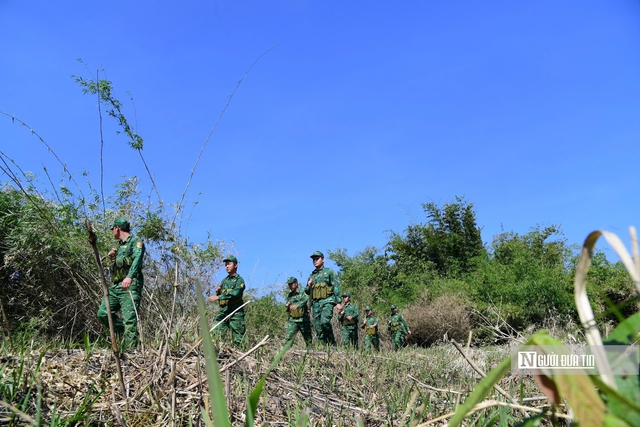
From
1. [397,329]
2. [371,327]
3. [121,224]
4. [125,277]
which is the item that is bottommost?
[397,329]

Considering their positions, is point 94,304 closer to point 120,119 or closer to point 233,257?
point 233,257

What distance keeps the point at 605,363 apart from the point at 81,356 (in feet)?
11.4

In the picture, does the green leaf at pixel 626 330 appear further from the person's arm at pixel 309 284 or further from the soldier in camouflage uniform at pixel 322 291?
the person's arm at pixel 309 284

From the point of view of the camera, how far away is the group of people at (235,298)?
20.5 feet

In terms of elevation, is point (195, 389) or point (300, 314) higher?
point (300, 314)

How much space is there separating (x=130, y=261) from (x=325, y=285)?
15.5ft

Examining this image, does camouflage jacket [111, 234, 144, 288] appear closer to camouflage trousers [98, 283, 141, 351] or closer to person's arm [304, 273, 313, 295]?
camouflage trousers [98, 283, 141, 351]

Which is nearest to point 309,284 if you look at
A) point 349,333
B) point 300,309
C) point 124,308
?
point 300,309

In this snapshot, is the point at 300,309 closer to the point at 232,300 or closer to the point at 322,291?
the point at 322,291

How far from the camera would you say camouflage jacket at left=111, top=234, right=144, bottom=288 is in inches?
245

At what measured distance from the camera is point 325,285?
33.9 feet

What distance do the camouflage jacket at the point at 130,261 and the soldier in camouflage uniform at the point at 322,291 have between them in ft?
14.4

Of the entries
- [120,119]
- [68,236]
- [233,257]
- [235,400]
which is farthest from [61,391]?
[233,257]
